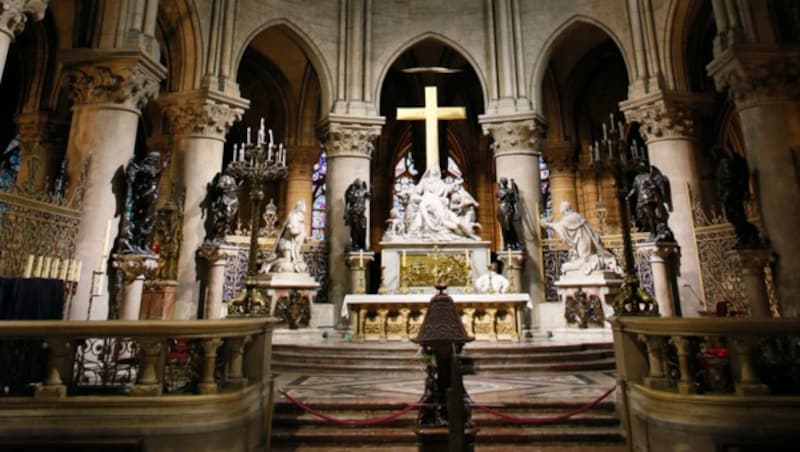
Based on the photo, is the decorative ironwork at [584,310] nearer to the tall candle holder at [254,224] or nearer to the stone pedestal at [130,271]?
the tall candle holder at [254,224]

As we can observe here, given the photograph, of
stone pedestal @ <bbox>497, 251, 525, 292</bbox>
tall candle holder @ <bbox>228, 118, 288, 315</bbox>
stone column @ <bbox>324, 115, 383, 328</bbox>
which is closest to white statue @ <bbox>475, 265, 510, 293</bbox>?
stone pedestal @ <bbox>497, 251, 525, 292</bbox>

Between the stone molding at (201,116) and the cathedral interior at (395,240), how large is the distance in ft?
0.21

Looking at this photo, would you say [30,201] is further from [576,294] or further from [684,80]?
[684,80]

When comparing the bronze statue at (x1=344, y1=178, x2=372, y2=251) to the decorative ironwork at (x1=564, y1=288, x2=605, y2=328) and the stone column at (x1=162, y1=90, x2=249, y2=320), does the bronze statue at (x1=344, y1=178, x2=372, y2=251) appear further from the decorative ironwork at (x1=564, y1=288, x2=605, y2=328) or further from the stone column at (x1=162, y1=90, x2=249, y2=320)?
the decorative ironwork at (x1=564, y1=288, x2=605, y2=328)

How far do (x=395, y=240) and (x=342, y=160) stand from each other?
11.5 ft

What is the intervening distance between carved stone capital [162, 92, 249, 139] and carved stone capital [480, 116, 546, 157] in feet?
23.4

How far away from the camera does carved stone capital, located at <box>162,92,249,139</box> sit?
12461 millimetres

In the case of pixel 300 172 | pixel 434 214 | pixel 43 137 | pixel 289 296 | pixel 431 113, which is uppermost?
pixel 300 172

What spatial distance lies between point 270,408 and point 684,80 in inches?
505

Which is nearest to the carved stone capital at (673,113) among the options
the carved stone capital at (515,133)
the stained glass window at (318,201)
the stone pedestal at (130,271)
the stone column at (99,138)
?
the carved stone capital at (515,133)

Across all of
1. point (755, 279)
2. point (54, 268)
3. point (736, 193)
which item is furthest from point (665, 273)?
point (54, 268)

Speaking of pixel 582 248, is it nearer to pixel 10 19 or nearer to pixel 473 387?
pixel 473 387

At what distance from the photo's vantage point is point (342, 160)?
14.4 meters

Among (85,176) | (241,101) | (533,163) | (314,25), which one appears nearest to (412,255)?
(533,163)
